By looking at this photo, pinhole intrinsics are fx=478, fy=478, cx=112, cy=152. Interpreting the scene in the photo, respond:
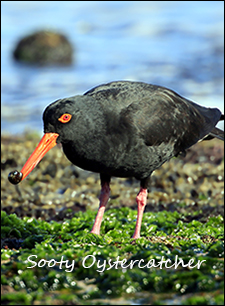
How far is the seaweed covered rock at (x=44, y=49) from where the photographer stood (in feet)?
73.2

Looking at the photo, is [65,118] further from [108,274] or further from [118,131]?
[108,274]

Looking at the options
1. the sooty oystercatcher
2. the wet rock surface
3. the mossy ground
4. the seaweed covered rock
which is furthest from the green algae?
the seaweed covered rock

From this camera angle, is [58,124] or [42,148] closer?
[58,124]

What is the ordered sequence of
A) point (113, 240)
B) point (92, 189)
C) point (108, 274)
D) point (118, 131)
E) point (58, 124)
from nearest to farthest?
point (108, 274)
point (58, 124)
point (118, 131)
point (113, 240)
point (92, 189)

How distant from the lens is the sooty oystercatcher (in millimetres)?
5059

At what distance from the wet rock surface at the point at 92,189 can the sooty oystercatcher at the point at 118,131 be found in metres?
1.52

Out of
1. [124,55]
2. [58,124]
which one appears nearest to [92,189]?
[58,124]

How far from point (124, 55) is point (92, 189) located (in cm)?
1463

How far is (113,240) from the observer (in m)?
5.35

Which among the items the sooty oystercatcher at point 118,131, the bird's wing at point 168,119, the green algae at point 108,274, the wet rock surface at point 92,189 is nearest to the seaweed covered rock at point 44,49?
the wet rock surface at point 92,189

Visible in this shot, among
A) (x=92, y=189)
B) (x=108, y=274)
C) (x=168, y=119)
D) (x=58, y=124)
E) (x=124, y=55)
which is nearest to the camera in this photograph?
(x=108, y=274)

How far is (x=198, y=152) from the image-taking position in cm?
957

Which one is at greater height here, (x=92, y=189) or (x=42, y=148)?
(x=42, y=148)

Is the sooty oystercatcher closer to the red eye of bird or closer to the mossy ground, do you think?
the red eye of bird
